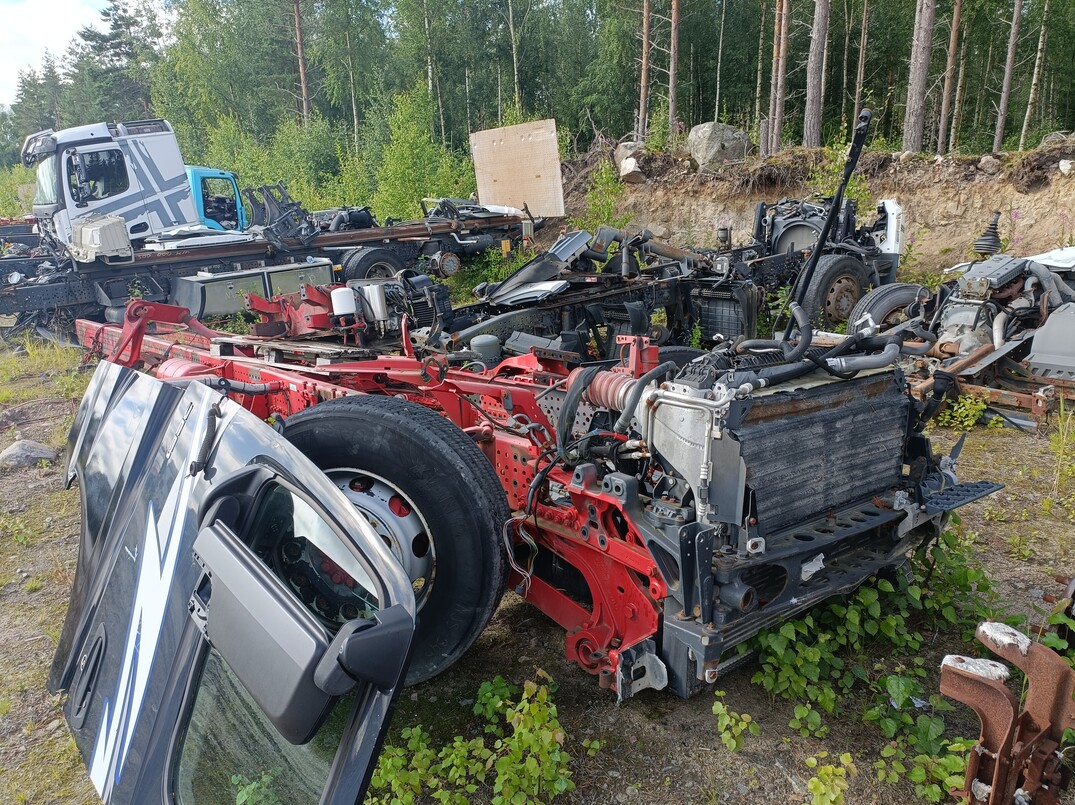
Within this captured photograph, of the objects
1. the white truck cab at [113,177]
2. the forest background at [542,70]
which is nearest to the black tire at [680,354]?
the white truck cab at [113,177]

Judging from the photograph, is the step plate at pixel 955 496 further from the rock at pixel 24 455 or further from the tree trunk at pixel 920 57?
the tree trunk at pixel 920 57

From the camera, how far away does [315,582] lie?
1595 millimetres

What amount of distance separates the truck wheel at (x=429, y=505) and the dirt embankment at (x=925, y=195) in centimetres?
1034

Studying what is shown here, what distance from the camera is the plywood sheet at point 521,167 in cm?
→ 1553

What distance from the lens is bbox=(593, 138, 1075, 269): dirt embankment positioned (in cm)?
1208

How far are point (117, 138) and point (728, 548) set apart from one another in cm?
1332

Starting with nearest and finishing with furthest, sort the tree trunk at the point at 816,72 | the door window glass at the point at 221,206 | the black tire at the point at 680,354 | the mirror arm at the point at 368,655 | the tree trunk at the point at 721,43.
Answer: the mirror arm at the point at 368,655 → the black tire at the point at 680,354 → the tree trunk at the point at 816,72 → the door window glass at the point at 221,206 → the tree trunk at the point at 721,43

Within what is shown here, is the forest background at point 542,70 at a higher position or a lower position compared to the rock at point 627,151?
higher

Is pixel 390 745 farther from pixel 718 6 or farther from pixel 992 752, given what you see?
pixel 718 6

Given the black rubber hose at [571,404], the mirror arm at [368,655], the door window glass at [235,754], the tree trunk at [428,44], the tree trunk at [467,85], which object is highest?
the tree trunk at [428,44]

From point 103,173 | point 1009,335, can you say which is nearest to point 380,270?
point 103,173

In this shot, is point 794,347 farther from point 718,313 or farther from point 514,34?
→ point 514,34

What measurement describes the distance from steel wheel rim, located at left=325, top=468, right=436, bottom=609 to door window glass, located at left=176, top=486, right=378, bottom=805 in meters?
0.94

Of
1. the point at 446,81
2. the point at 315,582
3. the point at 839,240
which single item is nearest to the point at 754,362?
the point at 315,582
